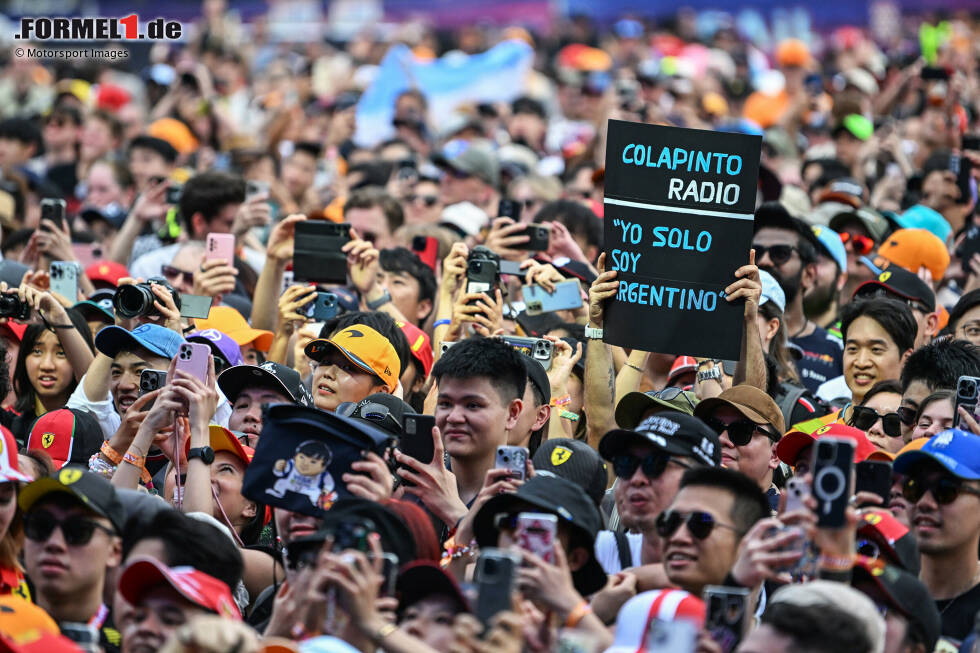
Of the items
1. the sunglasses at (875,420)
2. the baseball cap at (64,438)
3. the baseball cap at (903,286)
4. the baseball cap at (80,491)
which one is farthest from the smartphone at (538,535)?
the baseball cap at (903,286)

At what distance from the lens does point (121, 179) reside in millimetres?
13539

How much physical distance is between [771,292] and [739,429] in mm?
1819

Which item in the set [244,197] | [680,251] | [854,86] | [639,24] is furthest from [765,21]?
[680,251]

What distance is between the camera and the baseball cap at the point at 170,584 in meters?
4.62

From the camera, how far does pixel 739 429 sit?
21.5 ft

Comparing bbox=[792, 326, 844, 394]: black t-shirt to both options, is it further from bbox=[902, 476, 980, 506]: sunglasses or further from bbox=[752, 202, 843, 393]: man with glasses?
bbox=[902, 476, 980, 506]: sunglasses

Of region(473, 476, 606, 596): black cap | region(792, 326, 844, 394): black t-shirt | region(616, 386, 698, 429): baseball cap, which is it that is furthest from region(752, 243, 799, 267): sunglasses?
region(473, 476, 606, 596): black cap

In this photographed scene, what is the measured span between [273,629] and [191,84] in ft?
41.0

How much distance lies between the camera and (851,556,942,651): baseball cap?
4.82 meters

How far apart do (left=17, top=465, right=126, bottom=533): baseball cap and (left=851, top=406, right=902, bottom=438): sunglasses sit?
345 cm

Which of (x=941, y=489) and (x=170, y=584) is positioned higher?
(x=941, y=489)

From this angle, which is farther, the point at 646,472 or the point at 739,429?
the point at 739,429

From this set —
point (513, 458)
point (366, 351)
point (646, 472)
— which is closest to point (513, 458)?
point (513, 458)

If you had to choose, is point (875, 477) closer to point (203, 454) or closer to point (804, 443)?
point (804, 443)
